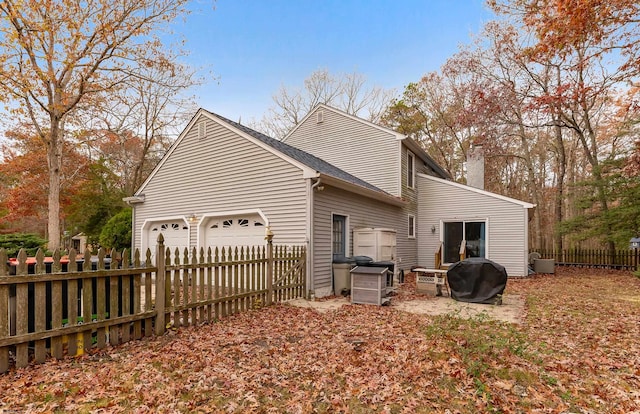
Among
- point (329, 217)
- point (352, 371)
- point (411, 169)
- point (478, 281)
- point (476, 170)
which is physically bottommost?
point (352, 371)

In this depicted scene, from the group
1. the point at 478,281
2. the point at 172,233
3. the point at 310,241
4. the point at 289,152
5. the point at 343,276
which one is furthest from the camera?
the point at 172,233

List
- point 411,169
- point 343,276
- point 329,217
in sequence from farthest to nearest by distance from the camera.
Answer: point 411,169, point 329,217, point 343,276

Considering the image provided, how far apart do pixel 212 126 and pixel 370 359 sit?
8840 millimetres

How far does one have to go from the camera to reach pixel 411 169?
15.0 metres

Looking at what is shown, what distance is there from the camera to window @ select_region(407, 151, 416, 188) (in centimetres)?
1460

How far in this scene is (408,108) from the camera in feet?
83.0

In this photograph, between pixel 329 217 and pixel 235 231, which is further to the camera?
pixel 235 231

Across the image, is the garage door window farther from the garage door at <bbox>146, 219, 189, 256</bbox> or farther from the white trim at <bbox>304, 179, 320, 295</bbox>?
the white trim at <bbox>304, 179, 320, 295</bbox>

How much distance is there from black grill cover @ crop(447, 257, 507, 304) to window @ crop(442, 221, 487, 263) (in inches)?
251

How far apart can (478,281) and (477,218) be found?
6.72 meters

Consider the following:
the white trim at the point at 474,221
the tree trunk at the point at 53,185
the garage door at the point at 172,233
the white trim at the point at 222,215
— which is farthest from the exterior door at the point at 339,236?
the tree trunk at the point at 53,185

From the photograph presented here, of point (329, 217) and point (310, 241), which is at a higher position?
point (329, 217)

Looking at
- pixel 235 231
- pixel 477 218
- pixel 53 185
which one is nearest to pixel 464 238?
pixel 477 218

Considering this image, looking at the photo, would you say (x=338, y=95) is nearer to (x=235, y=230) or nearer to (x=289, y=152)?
(x=289, y=152)
